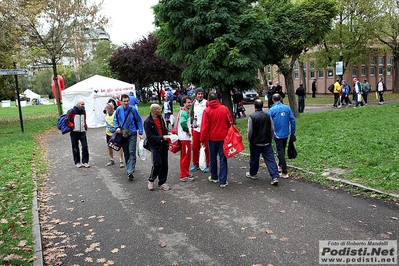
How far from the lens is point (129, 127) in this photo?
334 inches

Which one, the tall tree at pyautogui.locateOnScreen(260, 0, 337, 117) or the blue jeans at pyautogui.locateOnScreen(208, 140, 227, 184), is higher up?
the tall tree at pyautogui.locateOnScreen(260, 0, 337, 117)

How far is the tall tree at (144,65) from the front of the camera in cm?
3594

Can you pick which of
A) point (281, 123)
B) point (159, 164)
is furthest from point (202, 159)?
point (281, 123)

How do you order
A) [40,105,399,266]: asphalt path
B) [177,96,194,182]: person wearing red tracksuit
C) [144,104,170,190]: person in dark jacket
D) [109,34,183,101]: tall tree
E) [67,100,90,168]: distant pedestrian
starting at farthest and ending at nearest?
[109,34,183,101]: tall tree
[67,100,90,168]: distant pedestrian
[177,96,194,182]: person wearing red tracksuit
[144,104,170,190]: person in dark jacket
[40,105,399,266]: asphalt path

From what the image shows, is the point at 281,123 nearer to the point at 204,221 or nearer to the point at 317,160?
the point at 317,160

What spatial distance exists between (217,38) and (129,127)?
665 centimetres

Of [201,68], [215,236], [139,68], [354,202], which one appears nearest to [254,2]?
[201,68]

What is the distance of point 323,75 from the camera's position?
46562 mm

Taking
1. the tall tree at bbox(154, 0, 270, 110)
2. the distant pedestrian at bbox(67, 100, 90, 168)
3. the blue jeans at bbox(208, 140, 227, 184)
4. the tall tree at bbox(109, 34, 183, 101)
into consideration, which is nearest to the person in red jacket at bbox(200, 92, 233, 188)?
the blue jeans at bbox(208, 140, 227, 184)

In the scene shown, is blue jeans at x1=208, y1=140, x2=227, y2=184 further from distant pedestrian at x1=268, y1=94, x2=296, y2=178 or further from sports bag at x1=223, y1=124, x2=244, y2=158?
distant pedestrian at x1=268, y1=94, x2=296, y2=178

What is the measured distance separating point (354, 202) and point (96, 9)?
23.9 metres

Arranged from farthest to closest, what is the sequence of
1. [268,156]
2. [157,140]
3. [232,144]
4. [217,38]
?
1. [217,38]
2. [268,156]
3. [232,144]
4. [157,140]

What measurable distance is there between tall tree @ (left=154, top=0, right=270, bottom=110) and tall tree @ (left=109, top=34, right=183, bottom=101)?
2107 cm

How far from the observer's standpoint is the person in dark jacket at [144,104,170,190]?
7.19 metres
